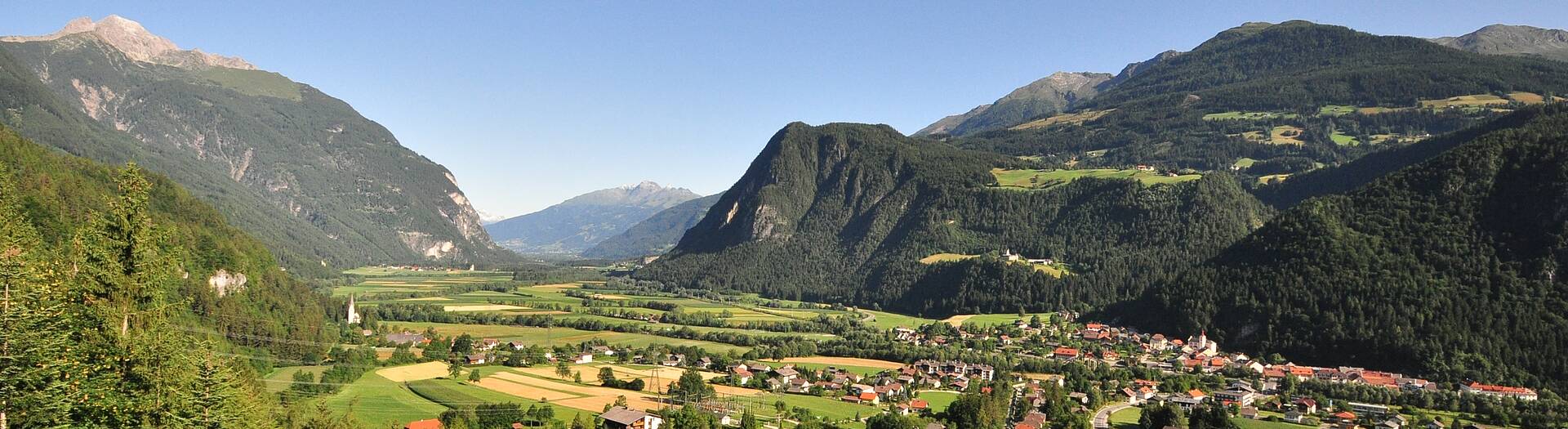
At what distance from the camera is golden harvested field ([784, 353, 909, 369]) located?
85.1 meters

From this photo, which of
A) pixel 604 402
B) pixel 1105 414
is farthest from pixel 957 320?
pixel 604 402

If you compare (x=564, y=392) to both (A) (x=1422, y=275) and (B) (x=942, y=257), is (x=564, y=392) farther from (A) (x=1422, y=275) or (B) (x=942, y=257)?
(B) (x=942, y=257)

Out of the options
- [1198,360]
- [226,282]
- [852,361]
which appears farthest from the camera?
[852,361]

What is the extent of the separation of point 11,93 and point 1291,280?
204 meters

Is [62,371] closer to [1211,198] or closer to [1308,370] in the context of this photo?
[1308,370]

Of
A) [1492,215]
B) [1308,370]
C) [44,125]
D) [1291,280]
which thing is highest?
[44,125]

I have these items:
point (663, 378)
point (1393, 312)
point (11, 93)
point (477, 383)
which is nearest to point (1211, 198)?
point (1393, 312)

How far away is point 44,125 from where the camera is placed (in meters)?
159

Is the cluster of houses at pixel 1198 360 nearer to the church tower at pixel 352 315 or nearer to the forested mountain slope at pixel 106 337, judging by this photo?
the church tower at pixel 352 315

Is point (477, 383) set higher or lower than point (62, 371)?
lower

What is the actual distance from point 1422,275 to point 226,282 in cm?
10479

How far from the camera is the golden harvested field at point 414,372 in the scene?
6912 cm

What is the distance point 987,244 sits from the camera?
518 ft

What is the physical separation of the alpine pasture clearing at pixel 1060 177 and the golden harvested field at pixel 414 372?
117 meters
